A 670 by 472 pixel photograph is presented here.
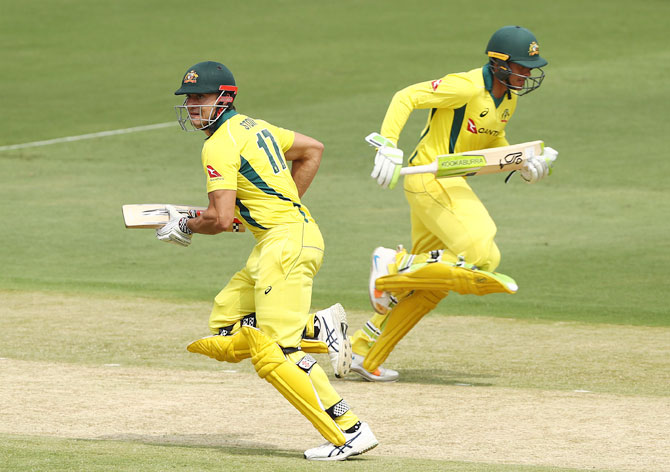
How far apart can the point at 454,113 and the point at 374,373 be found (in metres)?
1.91

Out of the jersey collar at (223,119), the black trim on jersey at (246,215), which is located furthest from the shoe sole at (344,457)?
the jersey collar at (223,119)

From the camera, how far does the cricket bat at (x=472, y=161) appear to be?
8281mm

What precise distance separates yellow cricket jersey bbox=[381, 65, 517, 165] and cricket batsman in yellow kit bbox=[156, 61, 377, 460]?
69.0 inches

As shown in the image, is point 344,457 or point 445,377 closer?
point 344,457

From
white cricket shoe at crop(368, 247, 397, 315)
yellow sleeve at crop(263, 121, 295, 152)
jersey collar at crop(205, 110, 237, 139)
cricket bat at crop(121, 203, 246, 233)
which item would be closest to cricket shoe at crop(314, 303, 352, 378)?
cricket bat at crop(121, 203, 246, 233)

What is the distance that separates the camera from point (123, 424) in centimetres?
711

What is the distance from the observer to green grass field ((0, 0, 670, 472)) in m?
9.13

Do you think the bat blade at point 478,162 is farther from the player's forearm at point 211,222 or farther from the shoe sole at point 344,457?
the shoe sole at point 344,457

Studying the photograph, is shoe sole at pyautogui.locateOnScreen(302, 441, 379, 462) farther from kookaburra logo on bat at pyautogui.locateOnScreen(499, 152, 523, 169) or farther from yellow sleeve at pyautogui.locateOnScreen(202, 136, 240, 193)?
kookaburra logo on bat at pyautogui.locateOnScreen(499, 152, 523, 169)

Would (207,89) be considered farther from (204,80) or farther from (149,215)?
(149,215)

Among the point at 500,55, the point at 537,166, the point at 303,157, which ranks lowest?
the point at 537,166

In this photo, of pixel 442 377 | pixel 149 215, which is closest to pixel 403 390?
pixel 442 377

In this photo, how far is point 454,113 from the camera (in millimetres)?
8648

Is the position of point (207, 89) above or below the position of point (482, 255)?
above
